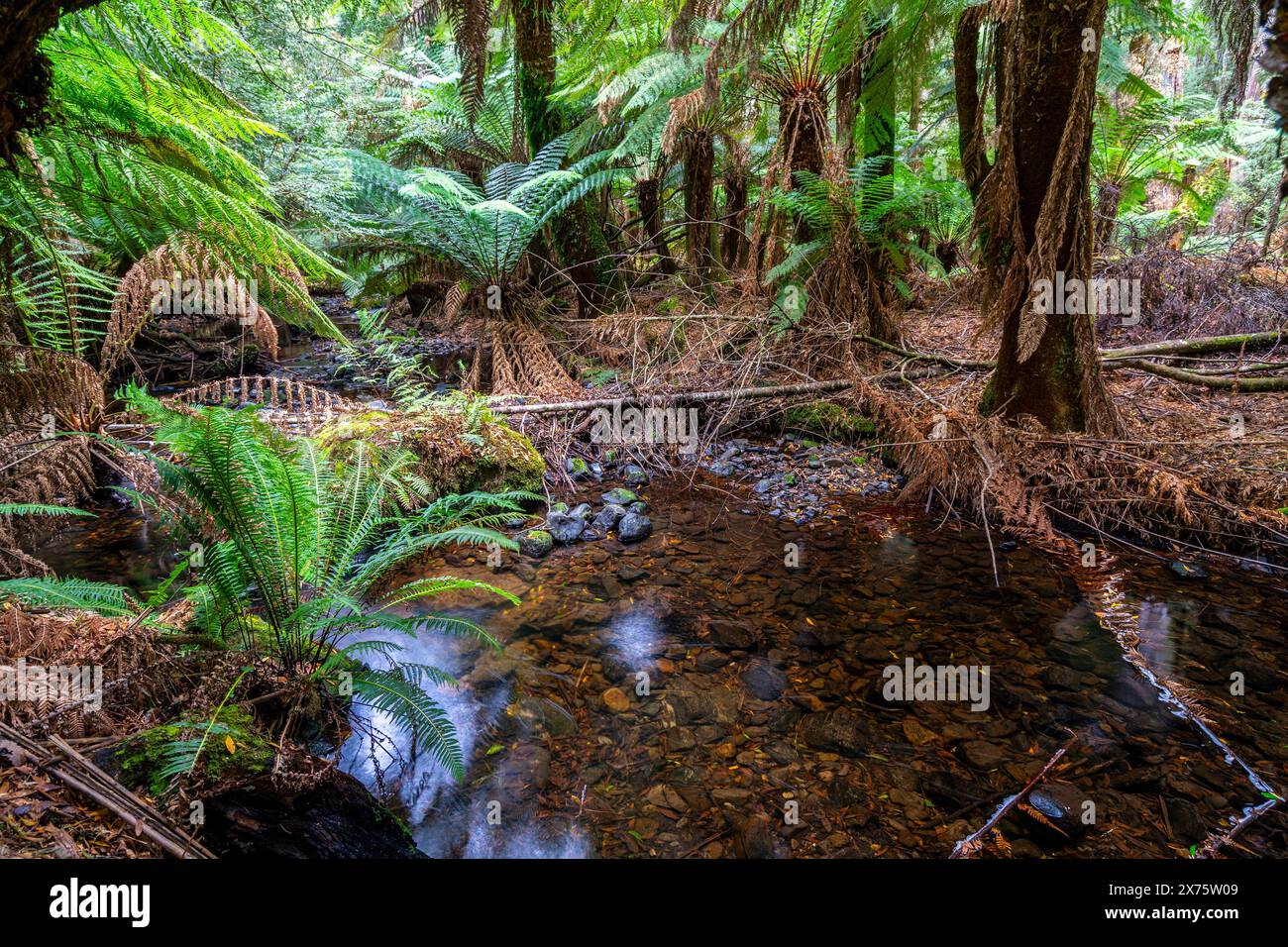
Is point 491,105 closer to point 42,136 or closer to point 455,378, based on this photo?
point 455,378

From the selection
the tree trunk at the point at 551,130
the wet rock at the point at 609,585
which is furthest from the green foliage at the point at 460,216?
the wet rock at the point at 609,585

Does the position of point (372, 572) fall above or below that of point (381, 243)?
below

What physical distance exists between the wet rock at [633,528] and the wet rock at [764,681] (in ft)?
4.05

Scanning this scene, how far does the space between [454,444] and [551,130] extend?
4.00 meters

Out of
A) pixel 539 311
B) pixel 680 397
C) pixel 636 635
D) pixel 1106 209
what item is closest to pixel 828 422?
pixel 680 397

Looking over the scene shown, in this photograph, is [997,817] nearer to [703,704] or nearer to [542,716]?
[703,704]

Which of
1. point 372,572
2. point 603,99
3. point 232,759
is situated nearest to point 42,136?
point 372,572

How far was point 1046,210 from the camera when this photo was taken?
9.70ft

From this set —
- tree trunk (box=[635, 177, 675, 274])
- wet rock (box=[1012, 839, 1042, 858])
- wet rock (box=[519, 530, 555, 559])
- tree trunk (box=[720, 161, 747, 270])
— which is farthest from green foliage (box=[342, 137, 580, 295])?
wet rock (box=[1012, 839, 1042, 858])

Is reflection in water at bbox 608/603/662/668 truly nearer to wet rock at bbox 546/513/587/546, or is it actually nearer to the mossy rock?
wet rock at bbox 546/513/587/546

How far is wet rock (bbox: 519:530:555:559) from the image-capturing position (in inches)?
133

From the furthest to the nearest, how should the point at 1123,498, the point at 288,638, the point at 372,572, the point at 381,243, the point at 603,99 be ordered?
the point at 381,243, the point at 603,99, the point at 1123,498, the point at 372,572, the point at 288,638

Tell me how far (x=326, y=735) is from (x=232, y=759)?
506 mm

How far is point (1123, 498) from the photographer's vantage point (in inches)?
124
